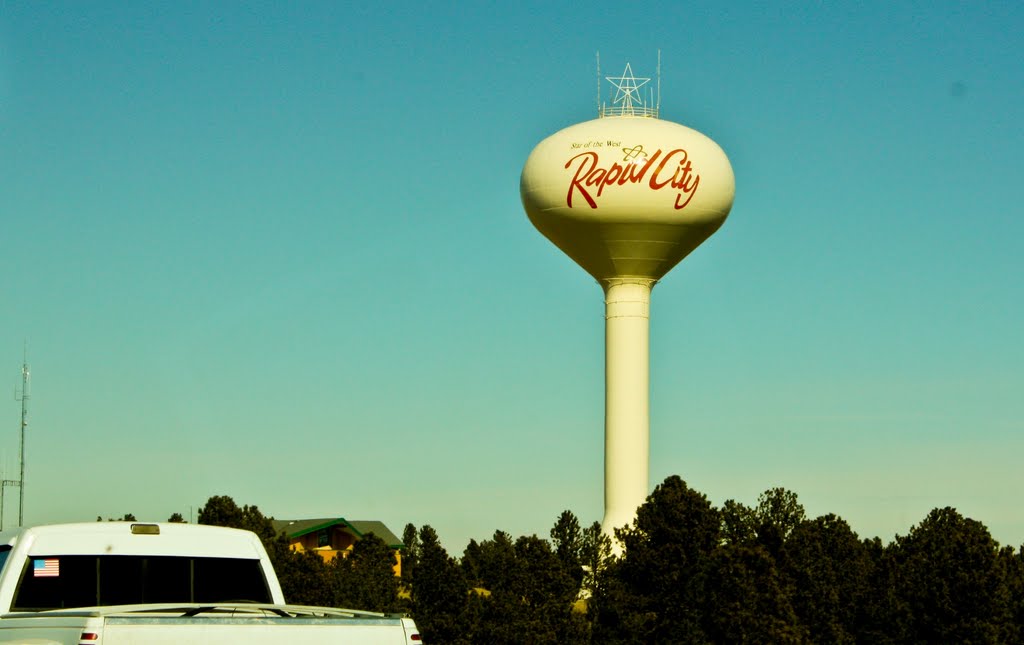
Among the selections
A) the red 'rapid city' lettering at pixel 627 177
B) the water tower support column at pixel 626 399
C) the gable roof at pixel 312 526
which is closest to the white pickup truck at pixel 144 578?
the red 'rapid city' lettering at pixel 627 177

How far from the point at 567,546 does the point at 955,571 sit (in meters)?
16.7

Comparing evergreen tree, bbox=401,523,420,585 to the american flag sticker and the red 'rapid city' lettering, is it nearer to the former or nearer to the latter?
the red 'rapid city' lettering

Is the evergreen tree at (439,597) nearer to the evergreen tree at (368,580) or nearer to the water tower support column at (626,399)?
the evergreen tree at (368,580)

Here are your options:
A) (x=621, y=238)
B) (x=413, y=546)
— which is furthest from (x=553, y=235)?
(x=413, y=546)

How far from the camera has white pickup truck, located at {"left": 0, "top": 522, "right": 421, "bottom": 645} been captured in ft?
36.5

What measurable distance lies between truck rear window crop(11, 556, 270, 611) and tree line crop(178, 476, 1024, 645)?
35.3 meters

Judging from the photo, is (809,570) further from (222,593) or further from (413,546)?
(222,593)

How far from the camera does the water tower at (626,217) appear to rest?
68.1 m

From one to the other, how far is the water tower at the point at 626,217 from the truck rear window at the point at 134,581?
54175 mm

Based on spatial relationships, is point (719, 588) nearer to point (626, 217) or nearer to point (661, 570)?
point (661, 570)

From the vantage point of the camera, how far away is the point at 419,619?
57.0 metres

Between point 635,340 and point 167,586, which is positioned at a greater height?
point 635,340

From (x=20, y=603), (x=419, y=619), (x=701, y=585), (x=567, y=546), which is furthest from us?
(x=567, y=546)

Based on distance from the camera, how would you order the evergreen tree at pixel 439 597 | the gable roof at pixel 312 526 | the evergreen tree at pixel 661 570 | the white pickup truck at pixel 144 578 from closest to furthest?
the white pickup truck at pixel 144 578, the evergreen tree at pixel 661 570, the evergreen tree at pixel 439 597, the gable roof at pixel 312 526
